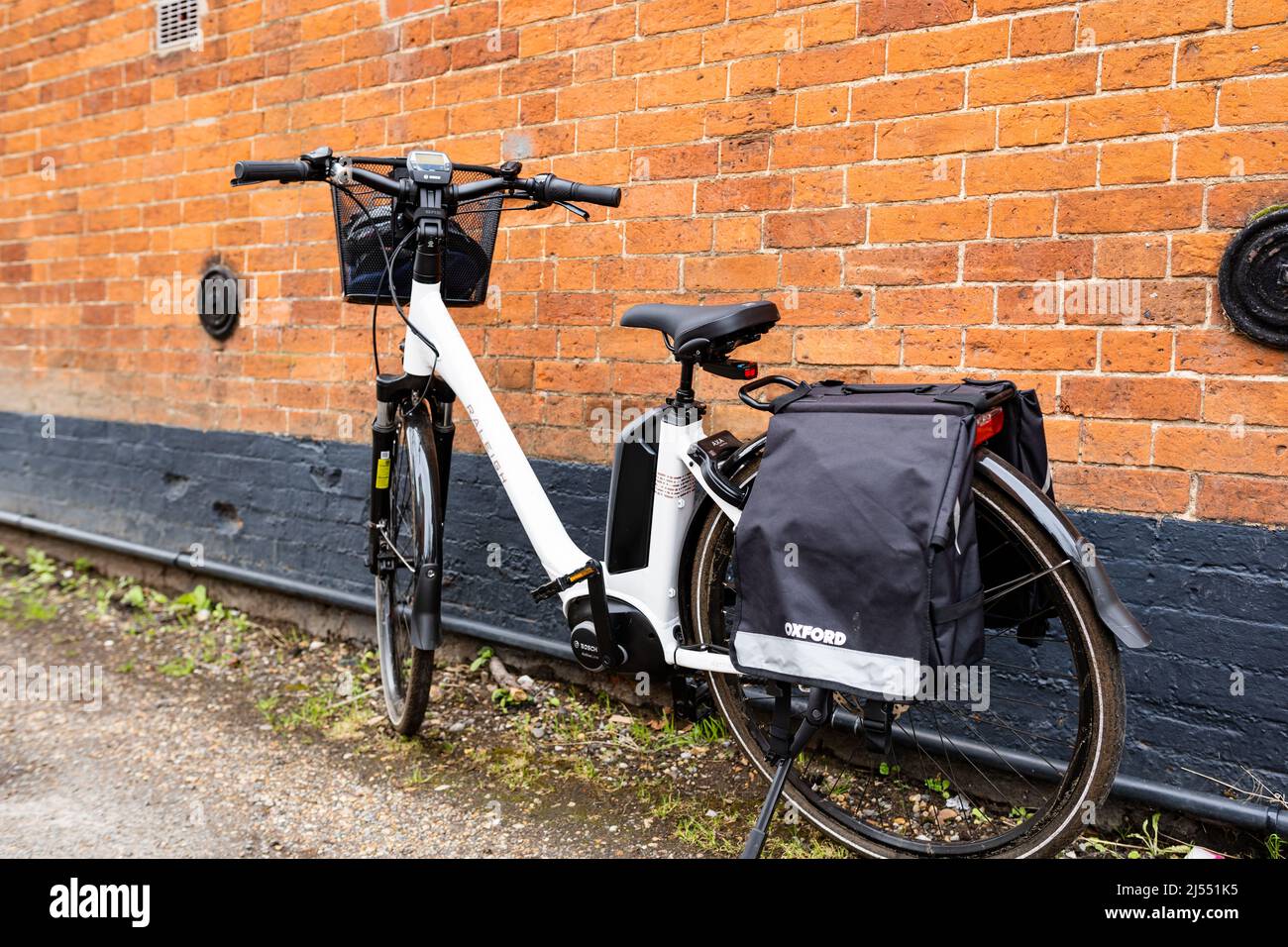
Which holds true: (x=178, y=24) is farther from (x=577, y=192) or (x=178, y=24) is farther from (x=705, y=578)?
(x=705, y=578)

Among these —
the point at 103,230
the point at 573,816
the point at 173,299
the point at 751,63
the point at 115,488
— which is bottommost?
the point at 573,816

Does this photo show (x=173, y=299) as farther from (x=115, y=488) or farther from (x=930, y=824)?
(x=930, y=824)

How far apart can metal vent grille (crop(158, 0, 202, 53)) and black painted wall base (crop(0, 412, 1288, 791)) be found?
171 cm

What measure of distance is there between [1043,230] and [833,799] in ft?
5.15

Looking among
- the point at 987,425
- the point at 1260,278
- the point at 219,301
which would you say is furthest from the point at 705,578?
the point at 219,301

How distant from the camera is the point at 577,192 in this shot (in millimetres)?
2688

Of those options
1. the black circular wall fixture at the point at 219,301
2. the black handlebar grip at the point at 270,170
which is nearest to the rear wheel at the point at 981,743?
the black handlebar grip at the point at 270,170

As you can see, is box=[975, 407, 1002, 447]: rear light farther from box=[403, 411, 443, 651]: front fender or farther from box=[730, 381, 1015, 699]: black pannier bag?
box=[403, 411, 443, 651]: front fender

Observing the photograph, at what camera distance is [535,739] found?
3.10 m

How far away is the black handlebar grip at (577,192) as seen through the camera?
2.68 meters

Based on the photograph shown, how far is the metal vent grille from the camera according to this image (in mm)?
4359

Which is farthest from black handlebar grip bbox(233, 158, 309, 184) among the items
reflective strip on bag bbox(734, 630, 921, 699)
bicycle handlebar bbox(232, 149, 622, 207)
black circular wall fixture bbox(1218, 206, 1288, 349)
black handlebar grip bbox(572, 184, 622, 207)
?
black circular wall fixture bbox(1218, 206, 1288, 349)

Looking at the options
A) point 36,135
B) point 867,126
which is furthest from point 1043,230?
point 36,135

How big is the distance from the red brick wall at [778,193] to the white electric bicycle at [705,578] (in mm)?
484
